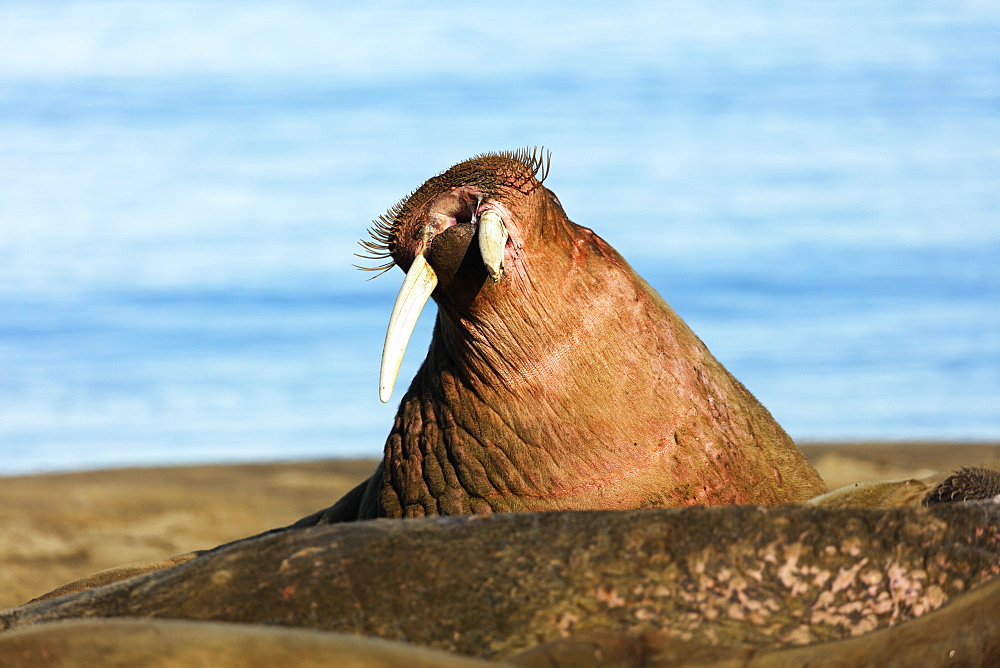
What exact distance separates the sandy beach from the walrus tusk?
398cm

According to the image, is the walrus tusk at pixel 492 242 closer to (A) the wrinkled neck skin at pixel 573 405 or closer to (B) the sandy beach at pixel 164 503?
(A) the wrinkled neck skin at pixel 573 405

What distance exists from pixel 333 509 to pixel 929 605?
9.97ft

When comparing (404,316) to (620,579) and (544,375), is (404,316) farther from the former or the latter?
(620,579)

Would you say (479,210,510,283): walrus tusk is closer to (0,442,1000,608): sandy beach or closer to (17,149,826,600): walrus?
(17,149,826,600): walrus

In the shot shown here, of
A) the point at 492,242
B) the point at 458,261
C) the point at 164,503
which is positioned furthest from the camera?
the point at 164,503

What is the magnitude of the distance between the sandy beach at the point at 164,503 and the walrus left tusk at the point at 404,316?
3667mm

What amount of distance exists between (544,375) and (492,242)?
0.53 meters

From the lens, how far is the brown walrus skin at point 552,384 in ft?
12.9

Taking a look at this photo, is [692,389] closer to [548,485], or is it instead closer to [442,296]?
[548,485]

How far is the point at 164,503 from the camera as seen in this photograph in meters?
9.84

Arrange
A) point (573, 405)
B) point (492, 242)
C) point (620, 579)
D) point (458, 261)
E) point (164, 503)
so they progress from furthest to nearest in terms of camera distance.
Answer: point (164, 503), point (573, 405), point (458, 261), point (492, 242), point (620, 579)

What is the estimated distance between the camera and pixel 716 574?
98.5 inches

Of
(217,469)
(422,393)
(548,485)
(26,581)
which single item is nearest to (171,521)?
(26,581)

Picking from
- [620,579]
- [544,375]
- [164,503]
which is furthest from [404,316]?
[164,503]
